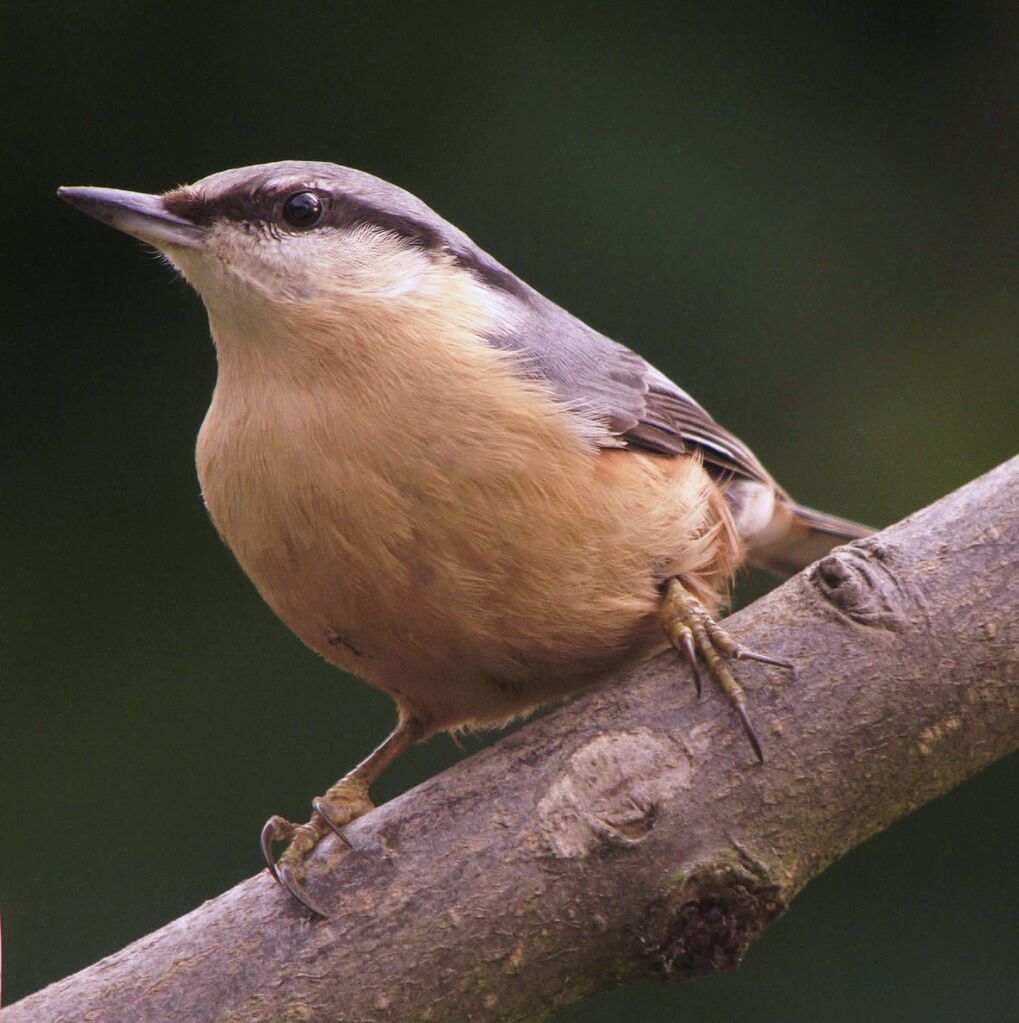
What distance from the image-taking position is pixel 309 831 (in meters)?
2.05

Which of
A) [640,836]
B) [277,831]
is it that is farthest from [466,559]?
[277,831]

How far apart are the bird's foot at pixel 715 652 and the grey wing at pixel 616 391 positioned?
345mm

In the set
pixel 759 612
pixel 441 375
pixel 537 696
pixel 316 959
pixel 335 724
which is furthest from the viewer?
pixel 335 724

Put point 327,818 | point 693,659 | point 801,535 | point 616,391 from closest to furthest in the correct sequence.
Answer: point 693,659, point 327,818, point 616,391, point 801,535

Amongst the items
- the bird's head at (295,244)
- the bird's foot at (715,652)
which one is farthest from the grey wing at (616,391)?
the bird's foot at (715,652)

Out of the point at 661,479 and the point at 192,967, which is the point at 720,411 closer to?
the point at 661,479

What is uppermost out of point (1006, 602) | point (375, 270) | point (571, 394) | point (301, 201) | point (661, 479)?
point (301, 201)

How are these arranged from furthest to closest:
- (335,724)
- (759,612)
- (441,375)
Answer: (335,724)
(441,375)
(759,612)

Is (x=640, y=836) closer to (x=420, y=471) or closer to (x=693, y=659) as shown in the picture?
(x=693, y=659)

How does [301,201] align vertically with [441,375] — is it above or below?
above

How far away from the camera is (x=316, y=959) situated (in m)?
1.75

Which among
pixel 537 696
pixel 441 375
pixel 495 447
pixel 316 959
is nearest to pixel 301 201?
pixel 441 375

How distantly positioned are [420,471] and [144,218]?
640 mm

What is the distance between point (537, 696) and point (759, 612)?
17.6 inches
